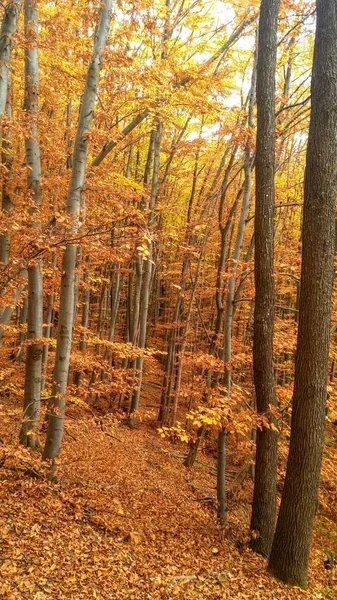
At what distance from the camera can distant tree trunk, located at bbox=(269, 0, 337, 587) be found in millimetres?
4641

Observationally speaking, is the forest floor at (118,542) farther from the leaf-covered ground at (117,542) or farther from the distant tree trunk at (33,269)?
the distant tree trunk at (33,269)

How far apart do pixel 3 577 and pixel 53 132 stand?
864 centimetres

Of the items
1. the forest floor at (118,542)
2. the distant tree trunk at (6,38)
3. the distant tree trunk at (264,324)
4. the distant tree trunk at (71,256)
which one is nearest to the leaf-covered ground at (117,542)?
the forest floor at (118,542)

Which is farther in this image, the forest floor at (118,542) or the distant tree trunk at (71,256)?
the distant tree trunk at (71,256)

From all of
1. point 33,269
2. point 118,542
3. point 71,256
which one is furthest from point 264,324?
point 33,269

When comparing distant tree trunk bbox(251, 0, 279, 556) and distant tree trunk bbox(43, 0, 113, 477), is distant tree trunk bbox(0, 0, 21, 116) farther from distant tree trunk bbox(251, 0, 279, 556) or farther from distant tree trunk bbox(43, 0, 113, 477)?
distant tree trunk bbox(251, 0, 279, 556)

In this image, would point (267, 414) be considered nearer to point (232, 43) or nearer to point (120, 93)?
point (120, 93)

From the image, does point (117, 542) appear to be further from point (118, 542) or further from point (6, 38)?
point (6, 38)

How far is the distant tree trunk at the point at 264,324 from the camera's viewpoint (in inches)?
221

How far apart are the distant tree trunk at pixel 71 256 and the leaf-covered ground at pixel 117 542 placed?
704 mm

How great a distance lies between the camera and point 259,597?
4.43 m

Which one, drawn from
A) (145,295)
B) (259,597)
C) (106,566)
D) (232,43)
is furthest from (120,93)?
(259,597)

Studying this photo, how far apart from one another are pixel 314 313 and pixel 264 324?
1.03 meters

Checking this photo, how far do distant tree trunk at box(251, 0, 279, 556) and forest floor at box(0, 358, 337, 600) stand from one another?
1.80 feet
